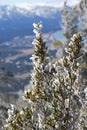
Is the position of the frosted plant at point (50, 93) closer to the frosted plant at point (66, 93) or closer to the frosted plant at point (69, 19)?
the frosted plant at point (66, 93)

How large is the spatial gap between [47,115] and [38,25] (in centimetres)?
130

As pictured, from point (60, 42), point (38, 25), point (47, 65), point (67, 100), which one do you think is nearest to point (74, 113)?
point (67, 100)

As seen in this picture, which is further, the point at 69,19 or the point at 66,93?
the point at 69,19

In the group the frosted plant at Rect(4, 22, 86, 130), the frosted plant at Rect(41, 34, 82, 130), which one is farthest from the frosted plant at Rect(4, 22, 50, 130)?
the frosted plant at Rect(41, 34, 82, 130)

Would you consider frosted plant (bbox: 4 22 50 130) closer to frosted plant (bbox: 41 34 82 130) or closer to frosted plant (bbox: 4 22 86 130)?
frosted plant (bbox: 4 22 86 130)

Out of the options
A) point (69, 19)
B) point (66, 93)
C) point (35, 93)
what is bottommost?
point (66, 93)

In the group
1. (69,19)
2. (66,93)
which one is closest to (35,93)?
(66,93)

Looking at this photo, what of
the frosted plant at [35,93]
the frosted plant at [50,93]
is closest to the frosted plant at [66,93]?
the frosted plant at [50,93]

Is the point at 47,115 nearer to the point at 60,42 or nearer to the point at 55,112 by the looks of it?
the point at 55,112

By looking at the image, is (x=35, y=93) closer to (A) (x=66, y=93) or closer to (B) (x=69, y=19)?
(A) (x=66, y=93)

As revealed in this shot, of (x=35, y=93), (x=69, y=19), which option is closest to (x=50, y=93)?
(x=35, y=93)

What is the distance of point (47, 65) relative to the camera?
6840 mm

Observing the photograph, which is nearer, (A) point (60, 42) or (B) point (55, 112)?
(B) point (55, 112)

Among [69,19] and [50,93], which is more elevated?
[69,19]
